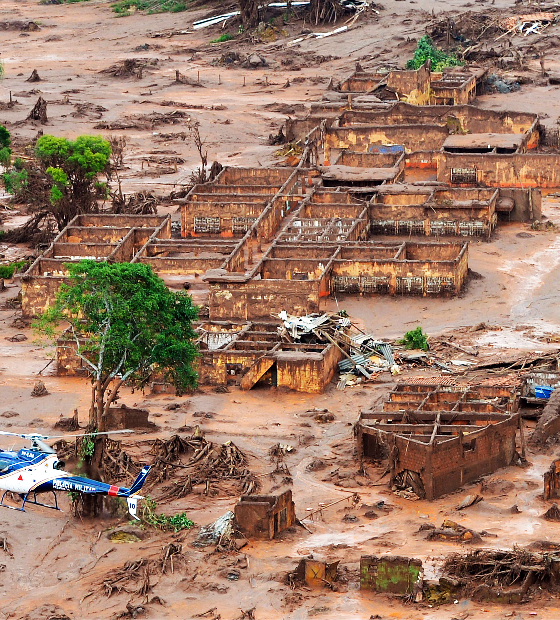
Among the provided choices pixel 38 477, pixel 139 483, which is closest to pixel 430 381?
pixel 139 483

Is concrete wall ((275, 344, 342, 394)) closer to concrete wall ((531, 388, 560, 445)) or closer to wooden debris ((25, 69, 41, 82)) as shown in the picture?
concrete wall ((531, 388, 560, 445))

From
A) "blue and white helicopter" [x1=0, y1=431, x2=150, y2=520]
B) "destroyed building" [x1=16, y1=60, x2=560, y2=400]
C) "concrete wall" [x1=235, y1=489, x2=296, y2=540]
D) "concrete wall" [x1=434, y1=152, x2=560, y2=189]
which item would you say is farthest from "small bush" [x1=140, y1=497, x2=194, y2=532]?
"concrete wall" [x1=434, y1=152, x2=560, y2=189]

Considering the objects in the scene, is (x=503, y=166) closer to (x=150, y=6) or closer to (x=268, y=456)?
(x=268, y=456)

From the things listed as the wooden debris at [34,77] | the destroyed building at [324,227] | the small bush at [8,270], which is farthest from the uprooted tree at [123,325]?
the wooden debris at [34,77]

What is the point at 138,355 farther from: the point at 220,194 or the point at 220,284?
the point at 220,194

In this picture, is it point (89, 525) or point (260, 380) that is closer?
point (89, 525)

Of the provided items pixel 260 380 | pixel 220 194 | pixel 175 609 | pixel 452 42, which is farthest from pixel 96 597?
pixel 452 42
